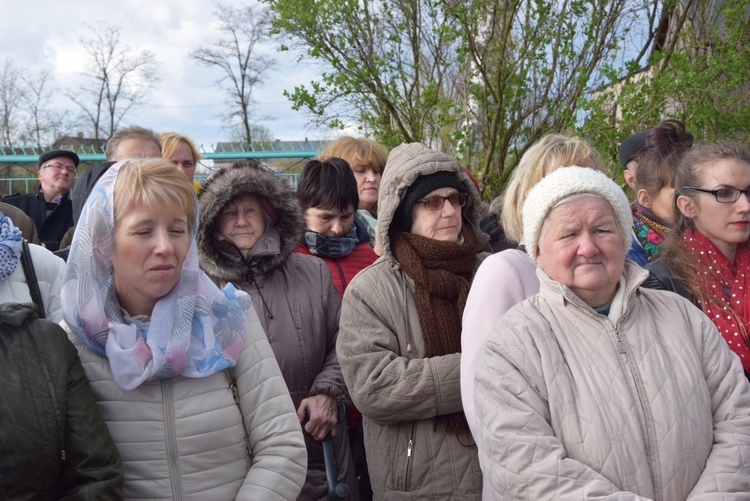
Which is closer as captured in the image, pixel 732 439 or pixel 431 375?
pixel 732 439

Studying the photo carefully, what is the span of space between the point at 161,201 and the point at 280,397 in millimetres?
753

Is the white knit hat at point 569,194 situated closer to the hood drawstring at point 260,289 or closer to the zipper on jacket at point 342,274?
the hood drawstring at point 260,289

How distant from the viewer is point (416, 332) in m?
2.87

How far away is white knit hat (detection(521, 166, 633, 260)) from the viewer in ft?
7.38

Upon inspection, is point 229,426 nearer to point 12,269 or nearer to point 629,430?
point 12,269

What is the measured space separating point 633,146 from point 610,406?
2.86 m

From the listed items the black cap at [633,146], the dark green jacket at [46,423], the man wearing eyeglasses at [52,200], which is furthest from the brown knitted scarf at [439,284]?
the man wearing eyeglasses at [52,200]

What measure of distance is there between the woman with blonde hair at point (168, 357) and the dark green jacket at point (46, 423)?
0.14 metres

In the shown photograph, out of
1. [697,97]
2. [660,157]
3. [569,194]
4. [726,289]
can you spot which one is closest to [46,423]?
[569,194]

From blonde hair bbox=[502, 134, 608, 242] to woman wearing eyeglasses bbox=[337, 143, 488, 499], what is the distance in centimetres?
23

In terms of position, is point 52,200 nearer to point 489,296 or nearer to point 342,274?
point 342,274

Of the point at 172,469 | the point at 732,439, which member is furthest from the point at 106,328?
the point at 732,439

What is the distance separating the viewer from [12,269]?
238 cm

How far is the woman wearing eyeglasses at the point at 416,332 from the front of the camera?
2.68 metres
